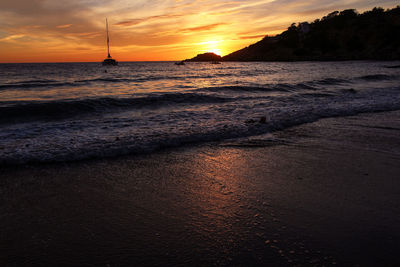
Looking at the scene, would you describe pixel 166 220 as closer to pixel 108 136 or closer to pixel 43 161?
pixel 43 161

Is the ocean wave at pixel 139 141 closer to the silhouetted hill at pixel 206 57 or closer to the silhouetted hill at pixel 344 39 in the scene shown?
the silhouetted hill at pixel 344 39

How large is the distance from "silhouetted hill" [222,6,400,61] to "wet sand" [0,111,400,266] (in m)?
→ 75.9

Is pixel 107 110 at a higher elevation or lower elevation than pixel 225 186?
higher

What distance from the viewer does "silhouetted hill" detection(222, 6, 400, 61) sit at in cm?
7444

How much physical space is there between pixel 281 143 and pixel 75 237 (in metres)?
4.41

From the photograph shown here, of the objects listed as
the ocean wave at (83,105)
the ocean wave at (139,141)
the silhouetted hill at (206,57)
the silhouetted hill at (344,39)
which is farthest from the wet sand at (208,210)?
the silhouetted hill at (206,57)

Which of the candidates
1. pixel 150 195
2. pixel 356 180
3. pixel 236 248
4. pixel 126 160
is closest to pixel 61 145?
pixel 126 160

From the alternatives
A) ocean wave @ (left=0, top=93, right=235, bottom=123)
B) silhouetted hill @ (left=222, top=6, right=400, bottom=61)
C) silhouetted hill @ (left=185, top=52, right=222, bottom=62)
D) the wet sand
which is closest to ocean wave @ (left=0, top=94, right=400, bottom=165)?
the wet sand

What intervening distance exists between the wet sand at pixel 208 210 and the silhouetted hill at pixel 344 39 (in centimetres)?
7594

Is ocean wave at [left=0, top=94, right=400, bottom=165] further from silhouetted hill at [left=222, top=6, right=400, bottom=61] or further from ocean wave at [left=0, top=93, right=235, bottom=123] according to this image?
silhouetted hill at [left=222, top=6, right=400, bottom=61]

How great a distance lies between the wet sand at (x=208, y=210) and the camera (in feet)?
7.19

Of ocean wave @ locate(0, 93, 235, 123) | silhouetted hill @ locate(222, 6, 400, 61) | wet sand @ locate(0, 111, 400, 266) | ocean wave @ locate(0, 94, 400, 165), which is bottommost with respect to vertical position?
wet sand @ locate(0, 111, 400, 266)

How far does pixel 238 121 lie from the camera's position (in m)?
7.68

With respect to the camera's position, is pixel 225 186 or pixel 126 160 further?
pixel 126 160
